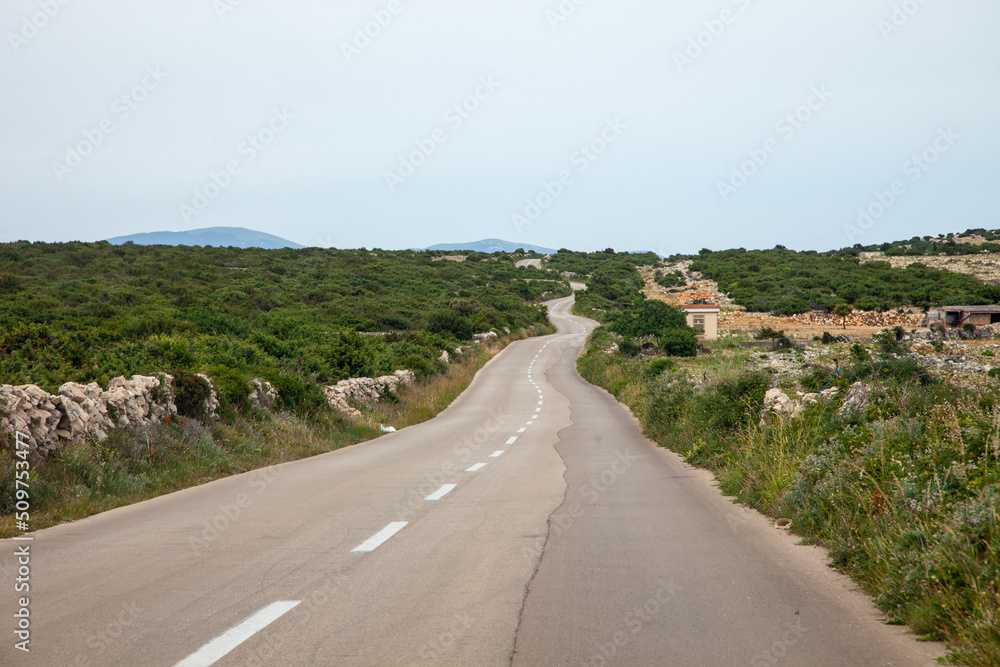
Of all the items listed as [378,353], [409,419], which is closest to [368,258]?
[378,353]

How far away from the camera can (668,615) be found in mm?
4781

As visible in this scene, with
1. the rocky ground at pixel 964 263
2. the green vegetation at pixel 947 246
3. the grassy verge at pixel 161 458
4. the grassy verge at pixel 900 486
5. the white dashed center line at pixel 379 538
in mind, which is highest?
the green vegetation at pixel 947 246

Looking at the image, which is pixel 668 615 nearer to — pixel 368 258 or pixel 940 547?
pixel 940 547

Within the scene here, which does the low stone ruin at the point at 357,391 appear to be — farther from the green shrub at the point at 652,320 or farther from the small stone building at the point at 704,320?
the small stone building at the point at 704,320

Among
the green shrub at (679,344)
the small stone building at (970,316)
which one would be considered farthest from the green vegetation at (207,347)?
the small stone building at (970,316)

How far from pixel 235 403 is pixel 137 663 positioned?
1268cm

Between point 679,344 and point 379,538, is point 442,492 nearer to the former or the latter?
point 379,538

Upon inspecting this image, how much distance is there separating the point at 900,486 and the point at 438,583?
3.60 m

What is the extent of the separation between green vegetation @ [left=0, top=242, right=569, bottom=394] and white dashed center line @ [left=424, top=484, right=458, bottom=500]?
7.38m

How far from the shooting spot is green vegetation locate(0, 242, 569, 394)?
1738 cm

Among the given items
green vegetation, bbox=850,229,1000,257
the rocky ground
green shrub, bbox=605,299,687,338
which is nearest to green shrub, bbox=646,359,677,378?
green shrub, bbox=605,299,687,338

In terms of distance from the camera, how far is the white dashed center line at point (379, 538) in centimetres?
652

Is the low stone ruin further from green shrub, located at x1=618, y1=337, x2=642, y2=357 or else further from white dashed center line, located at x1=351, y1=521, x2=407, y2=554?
green shrub, located at x1=618, y1=337, x2=642, y2=357

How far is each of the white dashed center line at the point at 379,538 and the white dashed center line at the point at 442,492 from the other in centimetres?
167
